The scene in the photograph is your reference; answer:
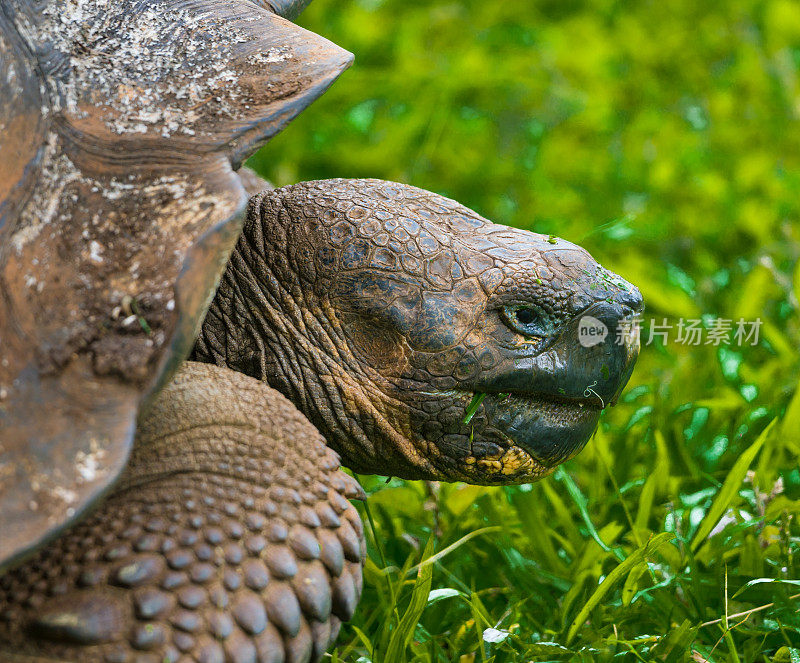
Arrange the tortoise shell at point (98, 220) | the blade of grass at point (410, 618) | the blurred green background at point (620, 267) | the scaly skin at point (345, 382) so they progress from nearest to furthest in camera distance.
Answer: the tortoise shell at point (98, 220) < the scaly skin at point (345, 382) < the blade of grass at point (410, 618) < the blurred green background at point (620, 267)

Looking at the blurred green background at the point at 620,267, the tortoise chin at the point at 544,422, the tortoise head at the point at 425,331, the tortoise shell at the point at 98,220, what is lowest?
the blurred green background at the point at 620,267

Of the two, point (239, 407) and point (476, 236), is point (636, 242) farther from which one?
point (239, 407)

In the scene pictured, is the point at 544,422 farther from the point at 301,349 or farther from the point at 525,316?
the point at 301,349

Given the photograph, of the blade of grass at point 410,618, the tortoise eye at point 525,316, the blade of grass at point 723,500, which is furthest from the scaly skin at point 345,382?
the blade of grass at point 723,500

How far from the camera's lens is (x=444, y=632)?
201cm

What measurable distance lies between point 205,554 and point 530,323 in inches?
28.9

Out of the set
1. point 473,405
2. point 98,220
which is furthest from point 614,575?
point 98,220

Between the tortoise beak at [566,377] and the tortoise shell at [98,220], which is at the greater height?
the tortoise shell at [98,220]

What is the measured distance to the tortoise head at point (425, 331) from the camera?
177 centimetres

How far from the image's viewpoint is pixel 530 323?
5.87 ft

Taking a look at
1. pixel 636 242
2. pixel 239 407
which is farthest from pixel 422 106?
pixel 239 407

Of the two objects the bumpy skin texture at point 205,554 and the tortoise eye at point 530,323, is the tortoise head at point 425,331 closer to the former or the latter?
the tortoise eye at point 530,323

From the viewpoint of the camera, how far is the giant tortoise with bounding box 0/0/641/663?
4.25 ft

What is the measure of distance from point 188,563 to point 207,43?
0.83 meters
